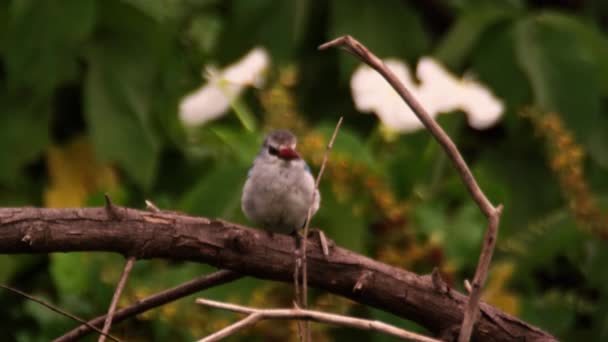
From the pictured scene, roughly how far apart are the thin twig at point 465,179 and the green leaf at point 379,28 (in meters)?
2.09

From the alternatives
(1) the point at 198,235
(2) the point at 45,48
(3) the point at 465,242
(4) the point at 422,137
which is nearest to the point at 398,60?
(4) the point at 422,137

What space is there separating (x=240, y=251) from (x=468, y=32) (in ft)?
6.48

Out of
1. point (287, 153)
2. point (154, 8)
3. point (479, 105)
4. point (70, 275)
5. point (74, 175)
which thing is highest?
point (479, 105)

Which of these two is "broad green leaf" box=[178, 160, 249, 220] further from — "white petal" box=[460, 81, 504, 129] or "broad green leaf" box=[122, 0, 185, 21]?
"white petal" box=[460, 81, 504, 129]

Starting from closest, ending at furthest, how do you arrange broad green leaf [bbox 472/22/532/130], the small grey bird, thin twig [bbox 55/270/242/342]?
thin twig [bbox 55/270/242/342], the small grey bird, broad green leaf [bbox 472/22/532/130]

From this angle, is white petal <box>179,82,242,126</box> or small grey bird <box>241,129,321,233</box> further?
white petal <box>179,82,242,126</box>

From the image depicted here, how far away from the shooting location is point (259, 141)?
4605 millimetres

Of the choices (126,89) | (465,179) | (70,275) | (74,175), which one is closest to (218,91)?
(74,175)

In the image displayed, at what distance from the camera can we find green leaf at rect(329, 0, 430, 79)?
4719 mm

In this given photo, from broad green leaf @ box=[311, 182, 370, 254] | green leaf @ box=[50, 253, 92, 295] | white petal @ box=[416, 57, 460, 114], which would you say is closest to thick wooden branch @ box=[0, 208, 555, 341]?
broad green leaf @ box=[311, 182, 370, 254]

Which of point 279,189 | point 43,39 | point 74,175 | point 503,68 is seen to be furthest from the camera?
point 74,175

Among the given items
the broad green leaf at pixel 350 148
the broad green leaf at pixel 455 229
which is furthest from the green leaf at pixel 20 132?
the broad green leaf at pixel 455 229

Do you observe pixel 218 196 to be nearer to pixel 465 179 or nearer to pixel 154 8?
pixel 154 8

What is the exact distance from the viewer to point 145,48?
15.3 feet
